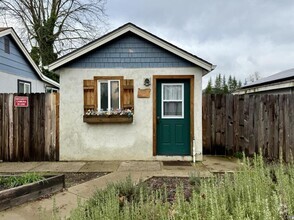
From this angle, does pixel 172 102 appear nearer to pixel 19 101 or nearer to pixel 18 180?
pixel 19 101

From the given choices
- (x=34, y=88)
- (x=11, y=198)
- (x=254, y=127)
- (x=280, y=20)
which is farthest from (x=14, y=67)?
(x=280, y=20)

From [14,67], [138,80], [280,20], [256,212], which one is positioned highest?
[280,20]

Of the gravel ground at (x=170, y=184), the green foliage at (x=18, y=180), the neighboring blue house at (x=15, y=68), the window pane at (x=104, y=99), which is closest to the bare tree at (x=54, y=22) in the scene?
the neighboring blue house at (x=15, y=68)

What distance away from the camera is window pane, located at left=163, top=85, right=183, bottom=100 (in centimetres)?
847

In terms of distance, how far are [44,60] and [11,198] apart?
18.6 metres

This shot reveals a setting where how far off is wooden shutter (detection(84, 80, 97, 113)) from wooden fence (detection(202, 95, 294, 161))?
353 centimetres

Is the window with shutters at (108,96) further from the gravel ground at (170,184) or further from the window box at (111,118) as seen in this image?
the gravel ground at (170,184)

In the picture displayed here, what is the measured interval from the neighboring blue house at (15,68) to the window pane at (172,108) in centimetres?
621

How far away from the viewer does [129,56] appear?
27.5ft

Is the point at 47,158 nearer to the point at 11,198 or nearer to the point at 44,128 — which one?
the point at 44,128

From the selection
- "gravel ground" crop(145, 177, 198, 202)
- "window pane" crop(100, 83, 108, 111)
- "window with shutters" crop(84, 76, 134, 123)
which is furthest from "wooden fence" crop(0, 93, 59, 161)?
"gravel ground" crop(145, 177, 198, 202)

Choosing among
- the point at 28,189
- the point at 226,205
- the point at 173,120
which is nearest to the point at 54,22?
the point at 173,120

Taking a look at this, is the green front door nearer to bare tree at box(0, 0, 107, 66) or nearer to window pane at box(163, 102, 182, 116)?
window pane at box(163, 102, 182, 116)

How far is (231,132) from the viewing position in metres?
8.95
